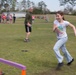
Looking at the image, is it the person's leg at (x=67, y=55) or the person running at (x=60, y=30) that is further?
the person's leg at (x=67, y=55)

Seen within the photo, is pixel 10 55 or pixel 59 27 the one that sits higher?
pixel 59 27

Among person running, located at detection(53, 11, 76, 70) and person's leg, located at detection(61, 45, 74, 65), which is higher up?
person running, located at detection(53, 11, 76, 70)

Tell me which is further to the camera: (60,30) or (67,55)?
(67,55)

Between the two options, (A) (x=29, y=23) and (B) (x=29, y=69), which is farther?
(A) (x=29, y=23)

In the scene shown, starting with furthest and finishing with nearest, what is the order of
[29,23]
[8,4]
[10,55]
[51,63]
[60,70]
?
[8,4] → [29,23] → [10,55] → [51,63] → [60,70]

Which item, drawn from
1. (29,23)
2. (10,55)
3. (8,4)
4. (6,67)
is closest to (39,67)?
(6,67)

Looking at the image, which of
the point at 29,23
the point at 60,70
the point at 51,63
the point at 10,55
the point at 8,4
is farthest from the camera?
the point at 8,4

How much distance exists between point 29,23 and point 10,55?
5.20 metres

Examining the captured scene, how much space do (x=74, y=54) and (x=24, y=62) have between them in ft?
8.63

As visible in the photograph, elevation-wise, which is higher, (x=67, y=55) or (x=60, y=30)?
(x=60, y=30)

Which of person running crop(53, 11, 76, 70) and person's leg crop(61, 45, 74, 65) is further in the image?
person's leg crop(61, 45, 74, 65)

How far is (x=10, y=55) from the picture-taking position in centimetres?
1144

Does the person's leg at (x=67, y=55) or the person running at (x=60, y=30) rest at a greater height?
the person running at (x=60, y=30)

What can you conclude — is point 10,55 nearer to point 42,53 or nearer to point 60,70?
point 42,53
